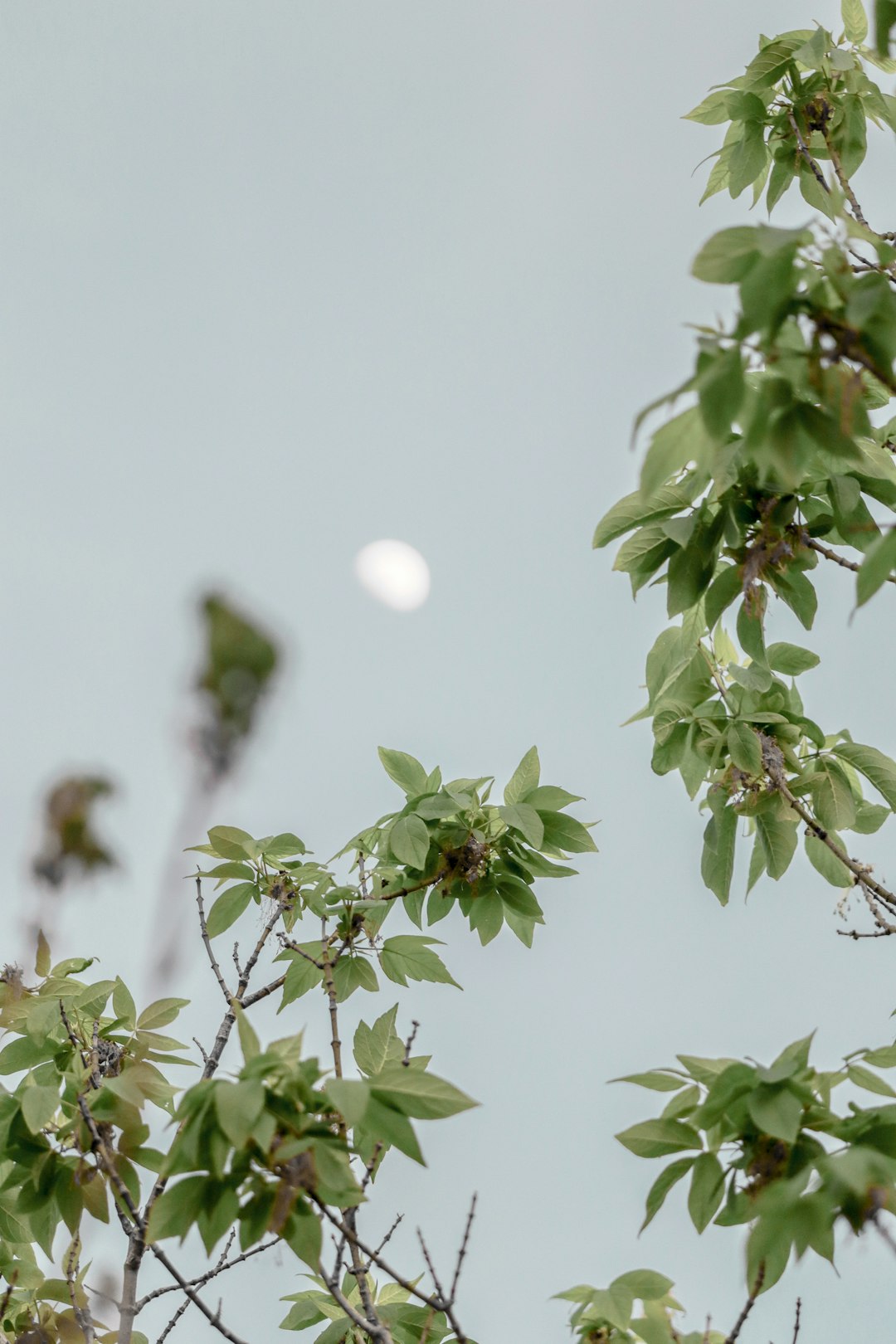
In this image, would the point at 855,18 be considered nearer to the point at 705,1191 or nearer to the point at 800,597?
the point at 800,597

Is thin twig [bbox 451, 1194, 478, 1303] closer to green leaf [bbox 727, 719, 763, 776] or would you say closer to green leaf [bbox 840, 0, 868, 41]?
green leaf [bbox 727, 719, 763, 776]

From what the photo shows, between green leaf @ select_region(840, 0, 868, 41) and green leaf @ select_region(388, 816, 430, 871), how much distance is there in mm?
2269

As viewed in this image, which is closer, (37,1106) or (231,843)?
(37,1106)

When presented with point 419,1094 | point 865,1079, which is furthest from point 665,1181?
point 419,1094

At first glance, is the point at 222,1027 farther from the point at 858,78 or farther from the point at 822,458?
the point at 858,78

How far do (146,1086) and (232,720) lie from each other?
1.71 m

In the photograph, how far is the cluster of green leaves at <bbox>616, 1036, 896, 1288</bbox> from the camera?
1.12m

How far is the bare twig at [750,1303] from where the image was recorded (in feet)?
4.35

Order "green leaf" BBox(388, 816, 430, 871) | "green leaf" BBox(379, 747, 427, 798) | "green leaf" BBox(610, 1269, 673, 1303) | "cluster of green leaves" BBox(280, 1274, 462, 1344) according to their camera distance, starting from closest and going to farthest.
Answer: "green leaf" BBox(610, 1269, 673, 1303), "cluster of green leaves" BBox(280, 1274, 462, 1344), "green leaf" BBox(388, 816, 430, 871), "green leaf" BBox(379, 747, 427, 798)

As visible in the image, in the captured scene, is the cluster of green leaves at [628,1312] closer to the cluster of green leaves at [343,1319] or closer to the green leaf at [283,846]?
the cluster of green leaves at [343,1319]

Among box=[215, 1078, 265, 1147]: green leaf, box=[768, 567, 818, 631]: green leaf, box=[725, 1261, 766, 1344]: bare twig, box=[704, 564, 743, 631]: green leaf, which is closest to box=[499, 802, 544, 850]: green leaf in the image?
box=[704, 564, 743, 631]: green leaf

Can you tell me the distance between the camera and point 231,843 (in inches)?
87.8

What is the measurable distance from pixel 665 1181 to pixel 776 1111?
26cm

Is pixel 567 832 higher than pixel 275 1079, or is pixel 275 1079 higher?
pixel 567 832
